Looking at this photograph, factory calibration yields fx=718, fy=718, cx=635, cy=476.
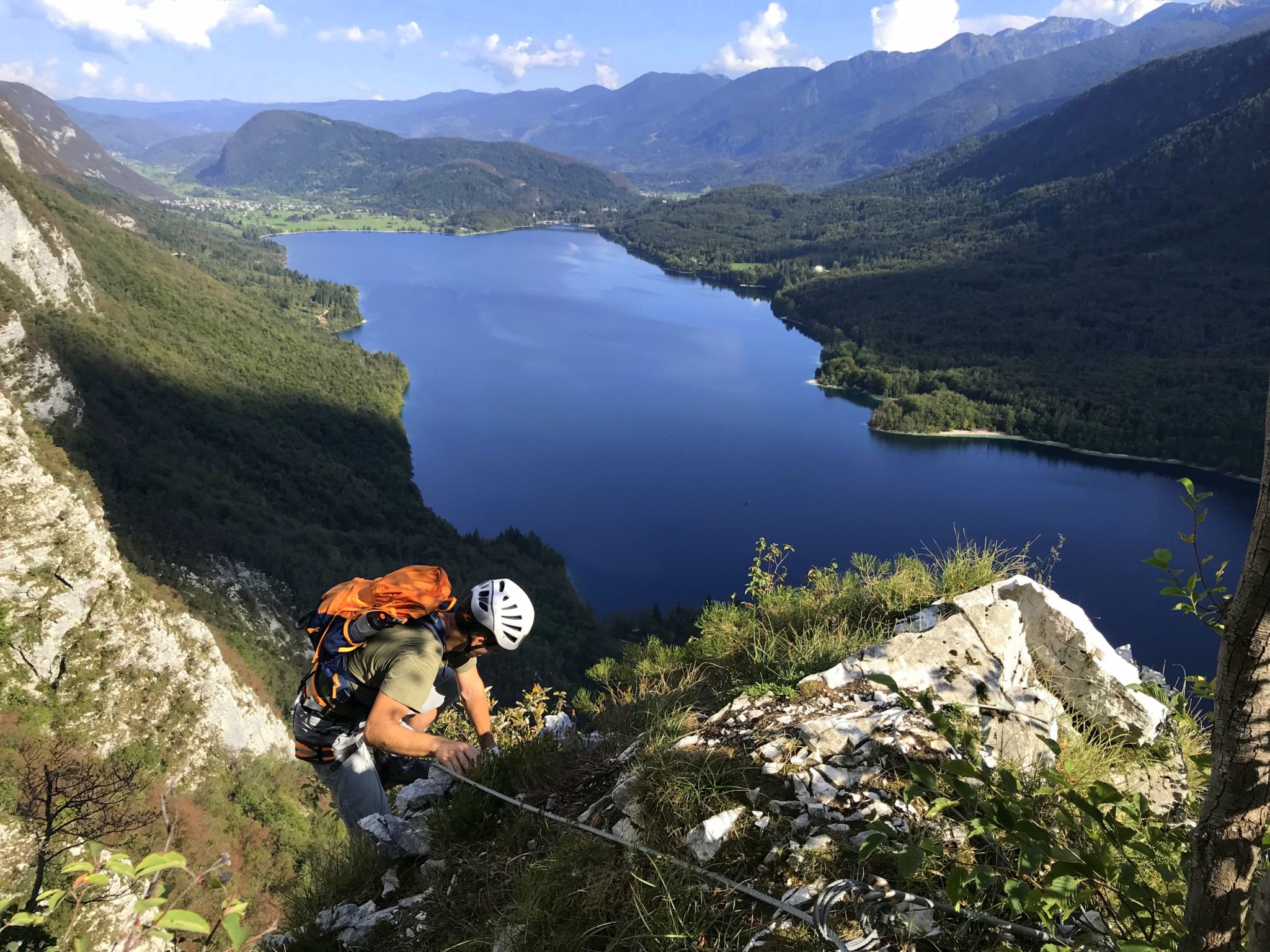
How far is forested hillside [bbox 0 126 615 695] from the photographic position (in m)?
34.0

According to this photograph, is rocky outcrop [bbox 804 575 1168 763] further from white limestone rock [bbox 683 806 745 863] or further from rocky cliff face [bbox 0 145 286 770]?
rocky cliff face [bbox 0 145 286 770]

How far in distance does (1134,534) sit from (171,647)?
165ft

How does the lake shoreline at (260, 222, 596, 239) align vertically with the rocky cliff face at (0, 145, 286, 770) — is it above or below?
above

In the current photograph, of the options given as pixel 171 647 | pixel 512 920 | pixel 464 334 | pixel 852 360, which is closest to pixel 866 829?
pixel 512 920

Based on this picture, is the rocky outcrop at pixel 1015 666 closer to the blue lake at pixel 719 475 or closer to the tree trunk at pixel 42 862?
the tree trunk at pixel 42 862

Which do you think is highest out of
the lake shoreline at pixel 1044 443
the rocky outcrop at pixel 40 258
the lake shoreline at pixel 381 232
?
the lake shoreline at pixel 381 232

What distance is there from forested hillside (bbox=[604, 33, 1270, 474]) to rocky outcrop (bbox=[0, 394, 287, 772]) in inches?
2242

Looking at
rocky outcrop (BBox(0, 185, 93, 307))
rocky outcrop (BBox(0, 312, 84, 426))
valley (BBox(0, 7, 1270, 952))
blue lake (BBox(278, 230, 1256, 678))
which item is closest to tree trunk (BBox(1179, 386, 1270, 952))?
valley (BBox(0, 7, 1270, 952))

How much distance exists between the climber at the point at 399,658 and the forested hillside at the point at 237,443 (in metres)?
28.2

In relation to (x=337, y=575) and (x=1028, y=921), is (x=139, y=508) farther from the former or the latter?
(x=1028, y=921)

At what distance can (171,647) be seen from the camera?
19312 millimetres

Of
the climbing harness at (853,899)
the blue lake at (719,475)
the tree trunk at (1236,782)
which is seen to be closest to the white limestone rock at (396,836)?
the climbing harness at (853,899)

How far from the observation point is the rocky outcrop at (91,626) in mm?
16406

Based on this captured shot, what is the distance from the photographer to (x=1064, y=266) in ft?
359
